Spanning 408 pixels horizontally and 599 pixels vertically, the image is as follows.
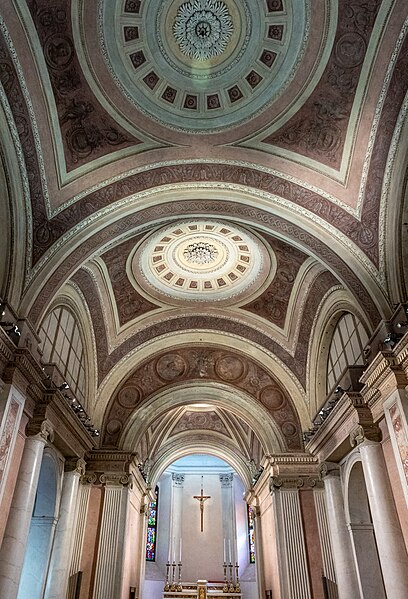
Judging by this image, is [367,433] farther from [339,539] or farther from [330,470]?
[339,539]

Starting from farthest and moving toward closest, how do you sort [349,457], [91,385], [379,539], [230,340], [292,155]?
[230,340] → [91,385] → [349,457] → [292,155] → [379,539]

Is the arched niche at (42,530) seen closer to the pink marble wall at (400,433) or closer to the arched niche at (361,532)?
the arched niche at (361,532)

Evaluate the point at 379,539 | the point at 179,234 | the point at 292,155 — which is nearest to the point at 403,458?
the point at 379,539

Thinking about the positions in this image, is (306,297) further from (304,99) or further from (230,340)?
(304,99)

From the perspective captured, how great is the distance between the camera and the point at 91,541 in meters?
11.4

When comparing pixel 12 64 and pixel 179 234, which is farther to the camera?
pixel 179 234

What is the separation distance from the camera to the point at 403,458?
668 cm

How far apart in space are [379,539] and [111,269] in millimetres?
8327

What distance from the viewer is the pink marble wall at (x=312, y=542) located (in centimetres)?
1100

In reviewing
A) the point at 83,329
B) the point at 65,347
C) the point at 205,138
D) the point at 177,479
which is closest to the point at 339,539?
the point at 65,347

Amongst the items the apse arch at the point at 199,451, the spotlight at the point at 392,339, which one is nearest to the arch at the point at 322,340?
the spotlight at the point at 392,339

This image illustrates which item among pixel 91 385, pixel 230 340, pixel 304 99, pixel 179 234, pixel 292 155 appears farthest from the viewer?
pixel 230 340

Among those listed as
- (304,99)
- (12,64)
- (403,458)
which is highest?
(304,99)

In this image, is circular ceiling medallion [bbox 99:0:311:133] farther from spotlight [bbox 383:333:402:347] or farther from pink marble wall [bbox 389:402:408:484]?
pink marble wall [bbox 389:402:408:484]
